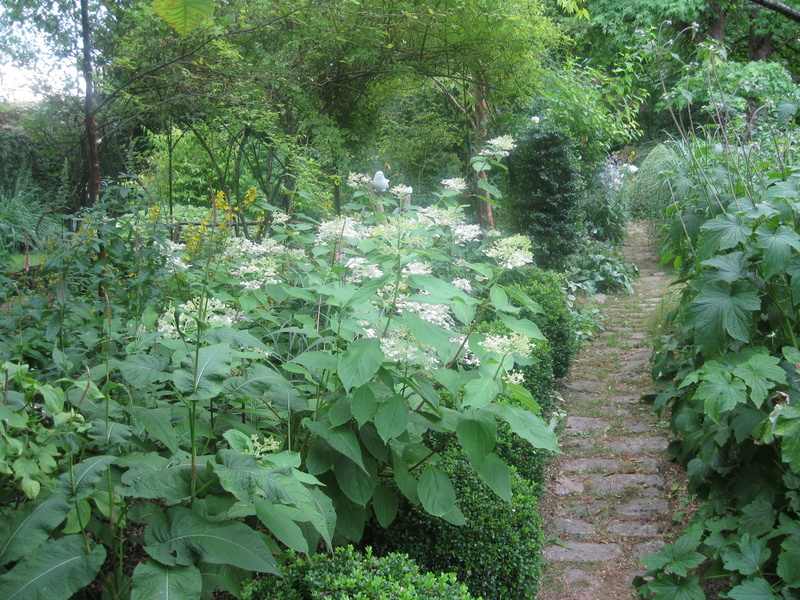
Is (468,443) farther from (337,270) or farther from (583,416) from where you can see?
(583,416)

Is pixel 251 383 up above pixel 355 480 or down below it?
above

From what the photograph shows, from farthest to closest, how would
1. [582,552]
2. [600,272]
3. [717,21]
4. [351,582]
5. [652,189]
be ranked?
[717,21]
[652,189]
[600,272]
[582,552]
[351,582]

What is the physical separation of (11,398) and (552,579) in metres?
2.36

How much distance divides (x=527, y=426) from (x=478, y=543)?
27.1 inches

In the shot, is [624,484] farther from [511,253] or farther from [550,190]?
[550,190]

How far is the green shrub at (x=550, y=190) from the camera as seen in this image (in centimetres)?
762

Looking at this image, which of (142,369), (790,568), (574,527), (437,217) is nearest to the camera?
(142,369)

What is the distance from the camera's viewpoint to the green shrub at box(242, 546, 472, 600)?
162cm

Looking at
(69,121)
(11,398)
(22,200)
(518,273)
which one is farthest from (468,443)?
(22,200)

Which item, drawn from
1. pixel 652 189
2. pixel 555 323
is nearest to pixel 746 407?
pixel 555 323

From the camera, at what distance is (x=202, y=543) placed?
4.78 feet

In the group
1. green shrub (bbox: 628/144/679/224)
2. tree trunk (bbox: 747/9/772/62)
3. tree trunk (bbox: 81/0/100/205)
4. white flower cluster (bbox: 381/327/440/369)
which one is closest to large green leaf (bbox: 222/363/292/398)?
white flower cluster (bbox: 381/327/440/369)

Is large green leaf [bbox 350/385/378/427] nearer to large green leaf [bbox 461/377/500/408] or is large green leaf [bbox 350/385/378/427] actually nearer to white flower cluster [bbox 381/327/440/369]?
white flower cluster [bbox 381/327/440/369]

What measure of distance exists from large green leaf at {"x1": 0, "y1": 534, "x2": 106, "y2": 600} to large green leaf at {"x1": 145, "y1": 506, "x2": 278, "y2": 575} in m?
0.14
